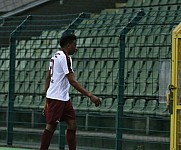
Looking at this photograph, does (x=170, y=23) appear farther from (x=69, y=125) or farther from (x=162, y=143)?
(x=69, y=125)

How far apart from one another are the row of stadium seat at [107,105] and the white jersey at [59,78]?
2.85 metres

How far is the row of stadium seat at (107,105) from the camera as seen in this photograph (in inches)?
455

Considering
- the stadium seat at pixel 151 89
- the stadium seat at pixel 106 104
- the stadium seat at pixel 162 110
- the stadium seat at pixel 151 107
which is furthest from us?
the stadium seat at pixel 106 104

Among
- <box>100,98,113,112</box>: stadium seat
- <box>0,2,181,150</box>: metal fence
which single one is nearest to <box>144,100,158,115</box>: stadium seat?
<box>0,2,181,150</box>: metal fence

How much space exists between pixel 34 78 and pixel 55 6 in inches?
205

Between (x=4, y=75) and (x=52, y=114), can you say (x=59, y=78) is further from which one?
(x=4, y=75)

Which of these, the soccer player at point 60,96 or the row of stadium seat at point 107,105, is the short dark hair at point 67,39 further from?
the row of stadium seat at point 107,105

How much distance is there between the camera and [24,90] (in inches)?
517

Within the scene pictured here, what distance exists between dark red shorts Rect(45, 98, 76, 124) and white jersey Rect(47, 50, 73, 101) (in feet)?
0.22

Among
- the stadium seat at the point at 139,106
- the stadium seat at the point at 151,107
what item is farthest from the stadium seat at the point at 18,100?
the stadium seat at the point at 151,107

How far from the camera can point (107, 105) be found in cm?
1255

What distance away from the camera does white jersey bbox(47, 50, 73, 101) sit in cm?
873

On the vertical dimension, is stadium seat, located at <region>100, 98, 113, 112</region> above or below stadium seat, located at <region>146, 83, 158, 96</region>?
below

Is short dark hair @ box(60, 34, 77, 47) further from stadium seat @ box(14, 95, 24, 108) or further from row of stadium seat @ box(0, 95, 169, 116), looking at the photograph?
stadium seat @ box(14, 95, 24, 108)
